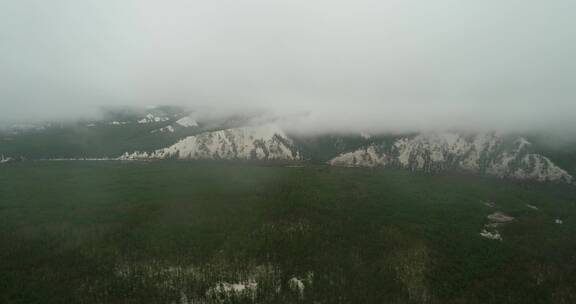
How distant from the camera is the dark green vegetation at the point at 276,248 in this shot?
97.6m

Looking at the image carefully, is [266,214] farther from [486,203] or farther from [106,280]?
[486,203]

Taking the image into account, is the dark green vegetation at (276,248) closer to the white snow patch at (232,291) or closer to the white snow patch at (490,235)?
the white snow patch at (232,291)

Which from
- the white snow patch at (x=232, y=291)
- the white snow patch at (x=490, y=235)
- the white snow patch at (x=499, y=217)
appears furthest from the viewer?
the white snow patch at (x=499, y=217)

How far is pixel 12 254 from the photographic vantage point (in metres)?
105

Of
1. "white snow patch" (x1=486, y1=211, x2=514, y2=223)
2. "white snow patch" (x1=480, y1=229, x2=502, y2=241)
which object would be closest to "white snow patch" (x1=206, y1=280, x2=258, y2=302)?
"white snow patch" (x1=480, y1=229, x2=502, y2=241)

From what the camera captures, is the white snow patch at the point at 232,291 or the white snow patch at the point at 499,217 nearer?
the white snow patch at the point at 232,291

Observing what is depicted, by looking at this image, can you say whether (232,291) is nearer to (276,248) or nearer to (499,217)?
(276,248)

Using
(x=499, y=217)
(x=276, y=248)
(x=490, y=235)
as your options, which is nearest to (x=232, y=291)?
(x=276, y=248)

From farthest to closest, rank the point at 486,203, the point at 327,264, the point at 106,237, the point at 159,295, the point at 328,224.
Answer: the point at 486,203, the point at 328,224, the point at 106,237, the point at 327,264, the point at 159,295

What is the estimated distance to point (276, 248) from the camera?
118688 millimetres

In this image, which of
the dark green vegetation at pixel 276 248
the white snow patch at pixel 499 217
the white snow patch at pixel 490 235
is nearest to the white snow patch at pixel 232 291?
the dark green vegetation at pixel 276 248

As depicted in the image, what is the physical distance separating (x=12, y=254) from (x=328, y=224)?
9097 centimetres

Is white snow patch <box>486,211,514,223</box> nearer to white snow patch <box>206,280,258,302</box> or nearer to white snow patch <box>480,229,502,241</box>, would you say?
white snow patch <box>480,229,502,241</box>

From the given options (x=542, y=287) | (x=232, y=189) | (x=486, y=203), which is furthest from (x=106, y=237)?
(x=486, y=203)
